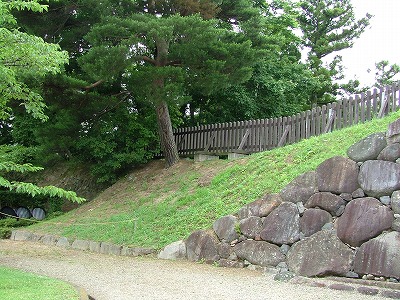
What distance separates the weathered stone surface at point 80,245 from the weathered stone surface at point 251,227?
4.91 meters

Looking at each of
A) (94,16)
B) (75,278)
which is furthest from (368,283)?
(94,16)

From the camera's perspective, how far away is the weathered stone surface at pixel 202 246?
32.2ft

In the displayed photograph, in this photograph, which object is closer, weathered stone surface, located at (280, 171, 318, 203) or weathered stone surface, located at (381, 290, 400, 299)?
weathered stone surface, located at (381, 290, 400, 299)

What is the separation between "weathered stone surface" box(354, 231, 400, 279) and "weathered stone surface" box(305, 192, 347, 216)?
953mm

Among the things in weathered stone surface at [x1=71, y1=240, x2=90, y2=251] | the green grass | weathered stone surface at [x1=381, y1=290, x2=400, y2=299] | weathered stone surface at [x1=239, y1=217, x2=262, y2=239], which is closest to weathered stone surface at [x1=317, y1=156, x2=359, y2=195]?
weathered stone surface at [x1=239, y1=217, x2=262, y2=239]

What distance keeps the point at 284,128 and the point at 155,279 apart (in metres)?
7.71

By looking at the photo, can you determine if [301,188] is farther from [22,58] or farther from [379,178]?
[22,58]

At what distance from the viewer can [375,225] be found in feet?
25.7

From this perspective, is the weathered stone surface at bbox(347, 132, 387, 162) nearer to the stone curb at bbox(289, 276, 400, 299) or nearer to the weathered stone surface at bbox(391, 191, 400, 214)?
the weathered stone surface at bbox(391, 191, 400, 214)

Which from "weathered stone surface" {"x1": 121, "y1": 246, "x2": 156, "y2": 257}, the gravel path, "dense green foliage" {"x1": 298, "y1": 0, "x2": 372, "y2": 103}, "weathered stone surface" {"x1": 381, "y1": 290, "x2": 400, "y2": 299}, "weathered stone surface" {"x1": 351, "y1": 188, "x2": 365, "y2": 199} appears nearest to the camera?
"weathered stone surface" {"x1": 381, "y1": 290, "x2": 400, "y2": 299}

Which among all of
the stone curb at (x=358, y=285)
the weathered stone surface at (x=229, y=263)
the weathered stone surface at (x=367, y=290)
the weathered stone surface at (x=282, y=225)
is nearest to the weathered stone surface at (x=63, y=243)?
the weathered stone surface at (x=229, y=263)

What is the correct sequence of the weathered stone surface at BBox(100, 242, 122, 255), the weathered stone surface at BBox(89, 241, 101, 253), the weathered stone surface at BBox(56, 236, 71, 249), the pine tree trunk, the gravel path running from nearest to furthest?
1. the gravel path
2. the weathered stone surface at BBox(100, 242, 122, 255)
3. the weathered stone surface at BBox(89, 241, 101, 253)
4. the weathered stone surface at BBox(56, 236, 71, 249)
5. the pine tree trunk

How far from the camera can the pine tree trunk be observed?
54.1 ft

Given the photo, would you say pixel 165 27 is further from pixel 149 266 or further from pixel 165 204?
pixel 149 266
